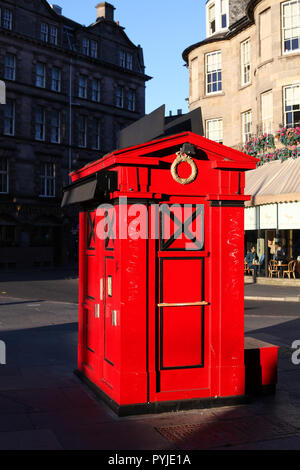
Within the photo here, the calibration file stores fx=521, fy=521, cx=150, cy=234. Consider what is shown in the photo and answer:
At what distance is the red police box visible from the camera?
5242mm

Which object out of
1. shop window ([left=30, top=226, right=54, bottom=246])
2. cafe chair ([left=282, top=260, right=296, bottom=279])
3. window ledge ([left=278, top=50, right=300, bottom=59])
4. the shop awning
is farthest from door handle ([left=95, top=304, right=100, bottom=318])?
shop window ([left=30, top=226, right=54, bottom=246])

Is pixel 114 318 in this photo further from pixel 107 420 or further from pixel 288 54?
pixel 288 54

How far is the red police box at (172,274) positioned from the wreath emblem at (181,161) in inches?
0.4

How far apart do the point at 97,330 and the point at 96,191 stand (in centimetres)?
172

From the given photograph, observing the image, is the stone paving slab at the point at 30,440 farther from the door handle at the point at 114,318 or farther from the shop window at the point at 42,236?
the shop window at the point at 42,236

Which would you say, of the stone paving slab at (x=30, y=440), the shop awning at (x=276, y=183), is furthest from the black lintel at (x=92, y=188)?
Result: the shop awning at (x=276, y=183)

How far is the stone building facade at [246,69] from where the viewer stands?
23.0m

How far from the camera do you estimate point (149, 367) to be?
5258 mm

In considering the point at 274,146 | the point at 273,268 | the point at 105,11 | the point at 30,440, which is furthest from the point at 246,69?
the point at 105,11

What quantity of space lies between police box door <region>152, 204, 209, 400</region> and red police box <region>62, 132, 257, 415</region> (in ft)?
0.03

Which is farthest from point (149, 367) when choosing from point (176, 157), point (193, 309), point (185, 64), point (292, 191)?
point (185, 64)

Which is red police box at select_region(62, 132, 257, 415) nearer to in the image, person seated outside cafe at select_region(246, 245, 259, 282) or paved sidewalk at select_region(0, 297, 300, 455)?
paved sidewalk at select_region(0, 297, 300, 455)

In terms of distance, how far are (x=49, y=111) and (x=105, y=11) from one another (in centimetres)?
1263

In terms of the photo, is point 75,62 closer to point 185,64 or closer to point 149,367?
point 185,64
